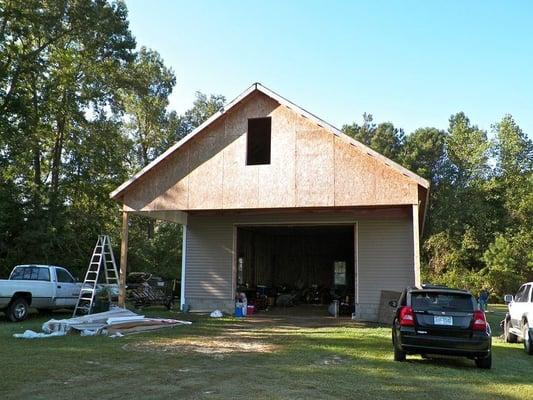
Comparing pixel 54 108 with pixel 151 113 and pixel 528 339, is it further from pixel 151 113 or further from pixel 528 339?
pixel 528 339

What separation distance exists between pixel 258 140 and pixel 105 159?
15.9 metres

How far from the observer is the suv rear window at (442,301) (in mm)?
9273

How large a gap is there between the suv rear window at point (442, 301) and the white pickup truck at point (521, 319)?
2818mm

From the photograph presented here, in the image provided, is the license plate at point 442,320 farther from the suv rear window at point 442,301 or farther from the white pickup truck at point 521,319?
the white pickup truck at point 521,319

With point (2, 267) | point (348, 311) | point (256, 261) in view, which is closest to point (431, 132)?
point (256, 261)

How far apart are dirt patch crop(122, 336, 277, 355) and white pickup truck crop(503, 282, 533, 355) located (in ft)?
17.8

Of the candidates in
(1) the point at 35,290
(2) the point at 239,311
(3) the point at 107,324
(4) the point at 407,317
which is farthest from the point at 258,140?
(4) the point at 407,317

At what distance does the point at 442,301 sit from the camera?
9.39 m

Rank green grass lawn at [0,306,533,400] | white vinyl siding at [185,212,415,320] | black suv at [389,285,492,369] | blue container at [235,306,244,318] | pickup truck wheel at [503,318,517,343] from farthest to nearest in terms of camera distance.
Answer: blue container at [235,306,244,318] → white vinyl siding at [185,212,415,320] → pickup truck wheel at [503,318,517,343] → black suv at [389,285,492,369] → green grass lawn at [0,306,533,400]

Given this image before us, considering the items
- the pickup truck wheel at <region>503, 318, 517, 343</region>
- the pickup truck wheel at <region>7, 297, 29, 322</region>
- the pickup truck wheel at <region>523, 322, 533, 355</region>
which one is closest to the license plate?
the pickup truck wheel at <region>523, 322, 533, 355</region>

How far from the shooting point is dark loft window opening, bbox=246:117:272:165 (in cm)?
1700

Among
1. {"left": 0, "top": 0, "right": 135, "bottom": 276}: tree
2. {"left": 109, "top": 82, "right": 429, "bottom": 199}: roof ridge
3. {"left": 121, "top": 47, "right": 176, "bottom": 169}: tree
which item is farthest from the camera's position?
{"left": 121, "top": 47, "right": 176, "bottom": 169}: tree

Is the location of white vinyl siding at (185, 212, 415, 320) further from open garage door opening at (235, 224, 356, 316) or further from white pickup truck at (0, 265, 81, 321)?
open garage door opening at (235, 224, 356, 316)

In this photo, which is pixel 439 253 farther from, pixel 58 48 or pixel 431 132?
pixel 58 48
